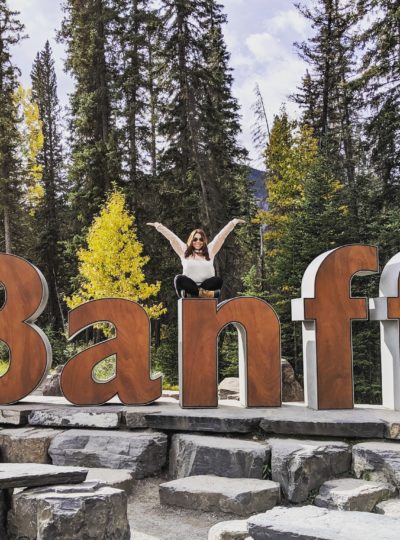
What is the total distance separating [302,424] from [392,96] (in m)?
12.5

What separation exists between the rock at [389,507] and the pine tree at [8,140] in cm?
1980

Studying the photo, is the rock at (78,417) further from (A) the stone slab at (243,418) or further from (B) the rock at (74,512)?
(B) the rock at (74,512)

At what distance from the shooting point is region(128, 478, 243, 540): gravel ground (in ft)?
14.3

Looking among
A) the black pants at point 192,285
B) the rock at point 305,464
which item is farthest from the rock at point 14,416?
the rock at point 305,464

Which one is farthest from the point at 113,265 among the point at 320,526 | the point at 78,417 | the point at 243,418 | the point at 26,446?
the point at 320,526

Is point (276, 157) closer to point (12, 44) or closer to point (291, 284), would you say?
point (291, 284)

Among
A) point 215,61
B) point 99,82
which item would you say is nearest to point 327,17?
point 215,61

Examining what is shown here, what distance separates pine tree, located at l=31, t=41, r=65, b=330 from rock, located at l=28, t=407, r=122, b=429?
18333 mm

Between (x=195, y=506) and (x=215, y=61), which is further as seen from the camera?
(x=215, y=61)

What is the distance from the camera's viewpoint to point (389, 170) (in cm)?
1584

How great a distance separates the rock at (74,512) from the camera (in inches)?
136

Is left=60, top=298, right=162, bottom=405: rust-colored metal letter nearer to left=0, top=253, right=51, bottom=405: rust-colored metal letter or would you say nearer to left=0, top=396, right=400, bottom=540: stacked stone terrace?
left=0, top=396, right=400, bottom=540: stacked stone terrace

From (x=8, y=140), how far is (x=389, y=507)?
21324 mm

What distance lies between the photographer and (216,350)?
629 cm
